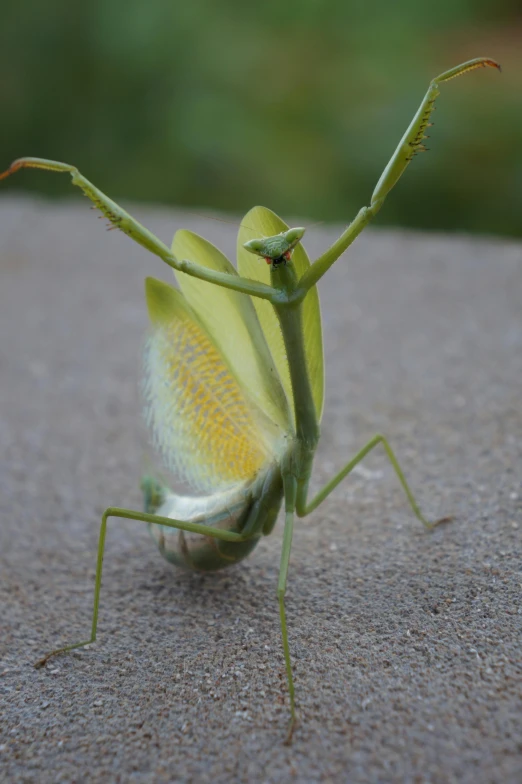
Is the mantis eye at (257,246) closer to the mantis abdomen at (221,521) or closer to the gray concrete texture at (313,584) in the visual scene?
the mantis abdomen at (221,521)

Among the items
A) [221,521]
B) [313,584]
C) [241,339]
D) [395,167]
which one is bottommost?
[313,584]

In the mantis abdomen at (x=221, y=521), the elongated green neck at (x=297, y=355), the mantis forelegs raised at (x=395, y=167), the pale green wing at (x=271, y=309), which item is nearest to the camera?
the mantis forelegs raised at (x=395, y=167)

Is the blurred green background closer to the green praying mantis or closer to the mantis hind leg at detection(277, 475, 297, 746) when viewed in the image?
the green praying mantis

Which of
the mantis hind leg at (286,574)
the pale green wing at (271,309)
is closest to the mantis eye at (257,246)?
the pale green wing at (271,309)

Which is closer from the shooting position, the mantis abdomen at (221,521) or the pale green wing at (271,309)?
the pale green wing at (271,309)

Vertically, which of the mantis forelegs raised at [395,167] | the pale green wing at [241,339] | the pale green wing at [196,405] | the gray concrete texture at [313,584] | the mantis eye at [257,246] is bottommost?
the gray concrete texture at [313,584]

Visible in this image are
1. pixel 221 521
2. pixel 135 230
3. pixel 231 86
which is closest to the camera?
pixel 135 230

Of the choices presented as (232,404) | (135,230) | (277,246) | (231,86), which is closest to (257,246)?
(277,246)

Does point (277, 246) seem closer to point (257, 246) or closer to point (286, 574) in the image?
point (257, 246)
